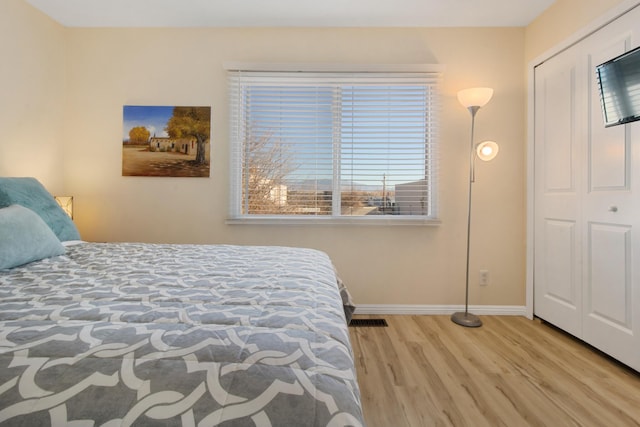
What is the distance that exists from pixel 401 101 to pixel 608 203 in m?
1.63

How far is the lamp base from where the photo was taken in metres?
2.35

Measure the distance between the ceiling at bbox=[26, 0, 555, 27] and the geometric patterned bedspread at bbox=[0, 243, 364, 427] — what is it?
2280 millimetres

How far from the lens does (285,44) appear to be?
103 inches

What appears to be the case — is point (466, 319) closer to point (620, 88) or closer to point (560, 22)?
point (620, 88)

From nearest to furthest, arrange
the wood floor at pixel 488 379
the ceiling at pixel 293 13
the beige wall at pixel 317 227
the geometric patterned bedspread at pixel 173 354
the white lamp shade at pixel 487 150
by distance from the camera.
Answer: the geometric patterned bedspread at pixel 173 354 → the wood floor at pixel 488 379 → the ceiling at pixel 293 13 → the white lamp shade at pixel 487 150 → the beige wall at pixel 317 227

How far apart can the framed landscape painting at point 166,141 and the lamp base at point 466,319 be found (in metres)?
2.46

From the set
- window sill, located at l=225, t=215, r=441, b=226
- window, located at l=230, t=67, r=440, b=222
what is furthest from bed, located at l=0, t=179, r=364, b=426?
window, located at l=230, t=67, r=440, b=222

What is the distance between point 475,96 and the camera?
7.59 ft

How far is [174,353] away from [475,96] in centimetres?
258

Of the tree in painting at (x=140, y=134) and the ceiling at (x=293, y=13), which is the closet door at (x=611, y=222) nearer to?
the ceiling at (x=293, y=13)

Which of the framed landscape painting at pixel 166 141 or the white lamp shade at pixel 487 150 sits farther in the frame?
the framed landscape painting at pixel 166 141

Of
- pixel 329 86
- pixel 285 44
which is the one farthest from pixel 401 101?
pixel 285 44

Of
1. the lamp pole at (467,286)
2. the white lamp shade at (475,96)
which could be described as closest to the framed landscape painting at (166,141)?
the white lamp shade at (475,96)

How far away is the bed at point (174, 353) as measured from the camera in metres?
0.45
